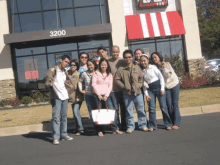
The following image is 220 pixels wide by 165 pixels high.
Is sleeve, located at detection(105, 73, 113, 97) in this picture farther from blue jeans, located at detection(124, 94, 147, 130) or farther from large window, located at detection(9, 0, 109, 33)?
large window, located at detection(9, 0, 109, 33)

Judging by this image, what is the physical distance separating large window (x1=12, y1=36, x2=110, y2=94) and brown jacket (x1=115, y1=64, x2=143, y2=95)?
9.39 metres

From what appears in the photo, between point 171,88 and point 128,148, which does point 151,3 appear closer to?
point 171,88

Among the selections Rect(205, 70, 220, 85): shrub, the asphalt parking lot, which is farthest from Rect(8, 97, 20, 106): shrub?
Rect(205, 70, 220, 85): shrub

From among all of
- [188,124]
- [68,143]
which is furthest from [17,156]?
→ [188,124]

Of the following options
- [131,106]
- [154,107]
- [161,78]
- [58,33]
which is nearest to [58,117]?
[131,106]

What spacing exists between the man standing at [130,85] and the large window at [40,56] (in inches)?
368

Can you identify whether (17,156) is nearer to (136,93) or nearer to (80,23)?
(136,93)

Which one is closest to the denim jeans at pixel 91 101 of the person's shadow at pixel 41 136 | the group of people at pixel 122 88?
the group of people at pixel 122 88

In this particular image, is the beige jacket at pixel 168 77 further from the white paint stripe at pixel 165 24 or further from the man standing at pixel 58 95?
the white paint stripe at pixel 165 24

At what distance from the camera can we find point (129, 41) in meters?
14.9

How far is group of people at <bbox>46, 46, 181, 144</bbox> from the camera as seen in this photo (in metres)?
5.55

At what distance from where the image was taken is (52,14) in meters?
14.5

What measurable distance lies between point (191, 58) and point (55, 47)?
8.23m

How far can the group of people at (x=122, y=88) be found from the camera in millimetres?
5555
